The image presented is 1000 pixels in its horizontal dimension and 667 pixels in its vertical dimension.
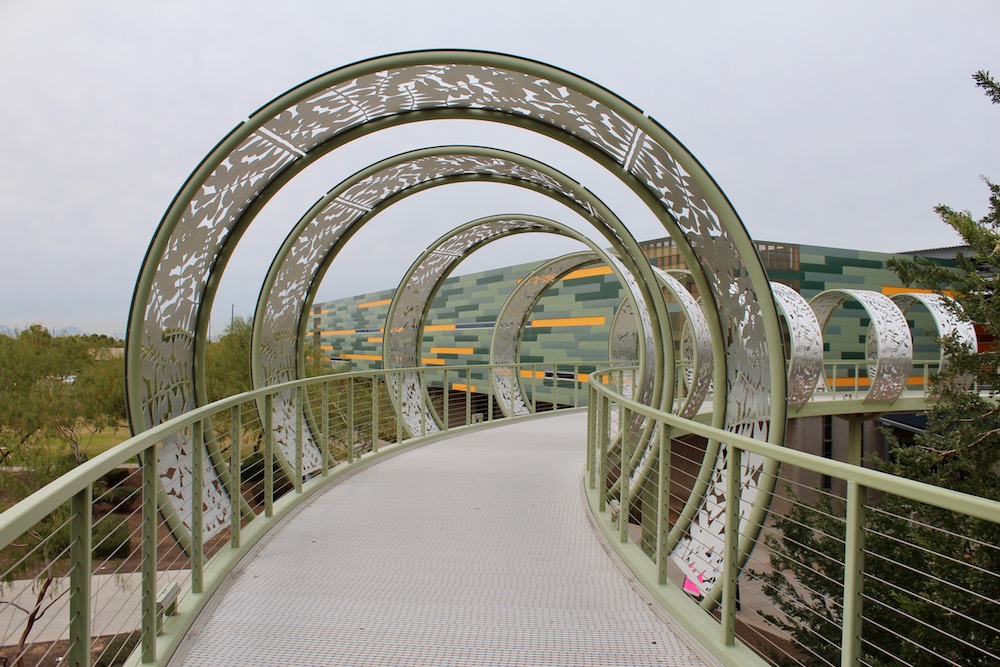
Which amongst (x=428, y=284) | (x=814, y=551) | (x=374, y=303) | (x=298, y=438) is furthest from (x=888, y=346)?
(x=374, y=303)

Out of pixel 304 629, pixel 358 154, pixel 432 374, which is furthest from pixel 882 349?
pixel 358 154

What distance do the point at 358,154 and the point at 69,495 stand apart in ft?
136

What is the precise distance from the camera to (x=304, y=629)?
9.69 ft

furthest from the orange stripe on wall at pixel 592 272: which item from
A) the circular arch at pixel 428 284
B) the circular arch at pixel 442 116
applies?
the circular arch at pixel 442 116

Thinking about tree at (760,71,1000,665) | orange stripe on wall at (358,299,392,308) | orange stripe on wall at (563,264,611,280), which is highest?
orange stripe on wall at (563,264,611,280)

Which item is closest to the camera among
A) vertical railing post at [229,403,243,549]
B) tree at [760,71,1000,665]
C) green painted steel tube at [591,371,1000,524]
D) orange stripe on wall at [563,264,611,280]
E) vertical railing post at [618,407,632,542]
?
green painted steel tube at [591,371,1000,524]

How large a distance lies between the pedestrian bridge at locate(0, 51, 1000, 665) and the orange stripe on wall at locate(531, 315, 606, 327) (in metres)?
15.8

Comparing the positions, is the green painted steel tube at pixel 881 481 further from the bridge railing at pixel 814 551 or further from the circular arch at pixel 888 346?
the circular arch at pixel 888 346

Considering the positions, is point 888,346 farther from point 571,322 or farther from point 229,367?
point 229,367

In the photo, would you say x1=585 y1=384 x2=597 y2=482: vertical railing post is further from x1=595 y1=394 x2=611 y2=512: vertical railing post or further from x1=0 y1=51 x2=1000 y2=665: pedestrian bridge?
x1=595 y1=394 x2=611 y2=512: vertical railing post

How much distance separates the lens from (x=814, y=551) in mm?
2400

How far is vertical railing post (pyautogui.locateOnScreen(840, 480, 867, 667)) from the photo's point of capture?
1998 mm

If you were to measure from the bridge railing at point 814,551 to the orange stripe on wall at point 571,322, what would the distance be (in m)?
16.4

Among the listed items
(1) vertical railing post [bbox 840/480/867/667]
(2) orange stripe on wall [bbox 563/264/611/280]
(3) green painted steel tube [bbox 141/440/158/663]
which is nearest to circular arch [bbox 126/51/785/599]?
(1) vertical railing post [bbox 840/480/867/667]
